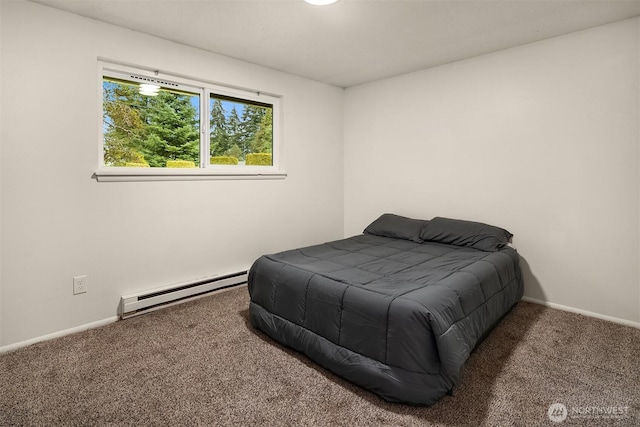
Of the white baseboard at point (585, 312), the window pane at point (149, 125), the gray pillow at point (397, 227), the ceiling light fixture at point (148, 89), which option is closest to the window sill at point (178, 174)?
the window pane at point (149, 125)

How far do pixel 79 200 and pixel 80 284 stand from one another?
0.61 m

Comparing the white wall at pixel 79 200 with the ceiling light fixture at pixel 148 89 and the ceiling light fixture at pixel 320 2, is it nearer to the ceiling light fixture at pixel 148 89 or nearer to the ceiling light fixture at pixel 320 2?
the ceiling light fixture at pixel 148 89

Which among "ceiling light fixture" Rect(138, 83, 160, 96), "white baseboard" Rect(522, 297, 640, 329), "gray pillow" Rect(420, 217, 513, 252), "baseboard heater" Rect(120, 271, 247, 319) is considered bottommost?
"white baseboard" Rect(522, 297, 640, 329)

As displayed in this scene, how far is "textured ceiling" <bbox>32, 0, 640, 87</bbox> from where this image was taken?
234 centimetres

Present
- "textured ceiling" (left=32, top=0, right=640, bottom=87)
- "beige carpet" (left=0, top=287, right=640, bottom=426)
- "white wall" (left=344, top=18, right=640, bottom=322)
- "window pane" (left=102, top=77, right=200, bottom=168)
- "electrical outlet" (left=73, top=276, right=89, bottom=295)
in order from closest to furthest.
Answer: "beige carpet" (left=0, top=287, right=640, bottom=426)
"textured ceiling" (left=32, top=0, right=640, bottom=87)
"electrical outlet" (left=73, top=276, right=89, bottom=295)
"white wall" (left=344, top=18, right=640, bottom=322)
"window pane" (left=102, top=77, right=200, bottom=168)

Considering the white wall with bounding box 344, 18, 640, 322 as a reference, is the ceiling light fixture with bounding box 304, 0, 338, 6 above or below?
above

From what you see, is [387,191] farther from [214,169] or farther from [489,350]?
[489,350]

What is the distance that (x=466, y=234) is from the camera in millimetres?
3143

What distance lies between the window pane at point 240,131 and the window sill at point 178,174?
0.15 meters

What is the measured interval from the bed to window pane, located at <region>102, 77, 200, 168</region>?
138 centimetres

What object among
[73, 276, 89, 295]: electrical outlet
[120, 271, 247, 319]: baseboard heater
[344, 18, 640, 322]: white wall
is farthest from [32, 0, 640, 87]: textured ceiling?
[120, 271, 247, 319]: baseboard heater

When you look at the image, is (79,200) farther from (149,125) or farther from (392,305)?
(392,305)

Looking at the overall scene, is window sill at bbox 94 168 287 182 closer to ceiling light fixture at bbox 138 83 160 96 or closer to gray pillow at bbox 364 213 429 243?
ceiling light fixture at bbox 138 83 160 96

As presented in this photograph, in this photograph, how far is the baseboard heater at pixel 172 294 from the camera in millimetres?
2713
